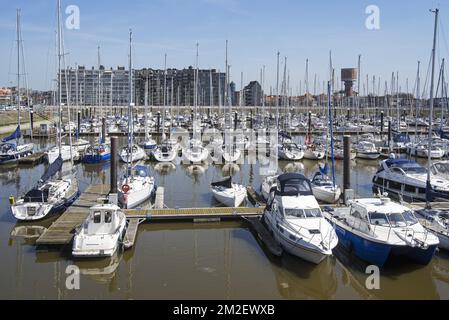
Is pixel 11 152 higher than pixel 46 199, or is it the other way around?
pixel 11 152

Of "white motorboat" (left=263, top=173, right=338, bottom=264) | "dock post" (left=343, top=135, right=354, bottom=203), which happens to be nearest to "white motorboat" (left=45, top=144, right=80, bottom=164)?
"dock post" (left=343, top=135, right=354, bottom=203)

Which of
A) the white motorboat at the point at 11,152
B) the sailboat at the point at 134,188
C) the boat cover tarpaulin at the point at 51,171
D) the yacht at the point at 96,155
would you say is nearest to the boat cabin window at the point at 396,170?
the sailboat at the point at 134,188

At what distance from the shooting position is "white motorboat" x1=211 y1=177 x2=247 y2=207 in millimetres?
25000

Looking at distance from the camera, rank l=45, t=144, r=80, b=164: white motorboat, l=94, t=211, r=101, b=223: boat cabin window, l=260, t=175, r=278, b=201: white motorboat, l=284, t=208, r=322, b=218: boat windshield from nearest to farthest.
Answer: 1. l=284, t=208, r=322, b=218: boat windshield
2. l=94, t=211, r=101, b=223: boat cabin window
3. l=260, t=175, r=278, b=201: white motorboat
4. l=45, t=144, r=80, b=164: white motorboat

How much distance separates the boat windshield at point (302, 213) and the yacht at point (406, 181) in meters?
10.7

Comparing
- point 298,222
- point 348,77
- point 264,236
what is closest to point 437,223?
point 298,222

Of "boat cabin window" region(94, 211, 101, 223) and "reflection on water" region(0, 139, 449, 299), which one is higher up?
"boat cabin window" region(94, 211, 101, 223)

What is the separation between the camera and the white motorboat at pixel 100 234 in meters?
17.2

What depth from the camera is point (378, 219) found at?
17906mm

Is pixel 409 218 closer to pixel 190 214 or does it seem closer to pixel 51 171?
pixel 190 214

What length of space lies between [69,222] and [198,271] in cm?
739

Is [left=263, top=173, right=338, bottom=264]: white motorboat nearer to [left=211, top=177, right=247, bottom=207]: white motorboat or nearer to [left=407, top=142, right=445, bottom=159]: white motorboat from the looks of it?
[left=211, top=177, right=247, bottom=207]: white motorboat

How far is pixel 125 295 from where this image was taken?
1500cm

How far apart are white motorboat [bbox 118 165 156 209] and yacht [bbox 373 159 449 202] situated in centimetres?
1410
